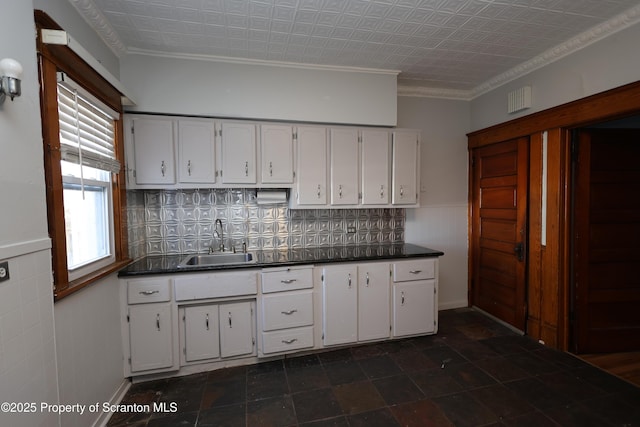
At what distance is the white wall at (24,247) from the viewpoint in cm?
110

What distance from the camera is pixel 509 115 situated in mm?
3055

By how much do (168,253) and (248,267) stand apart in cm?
98

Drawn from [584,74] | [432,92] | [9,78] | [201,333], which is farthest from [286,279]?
[584,74]

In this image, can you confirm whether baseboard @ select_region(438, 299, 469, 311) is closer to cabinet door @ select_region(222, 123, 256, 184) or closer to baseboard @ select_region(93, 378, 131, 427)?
cabinet door @ select_region(222, 123, 256, 184)

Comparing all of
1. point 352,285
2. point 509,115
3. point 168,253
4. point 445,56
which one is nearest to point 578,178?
point 509,115

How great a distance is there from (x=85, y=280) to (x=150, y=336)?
802 mm

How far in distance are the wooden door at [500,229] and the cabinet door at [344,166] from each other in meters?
1.68

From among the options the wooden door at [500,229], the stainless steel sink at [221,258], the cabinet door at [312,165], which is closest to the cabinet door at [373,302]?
the cabinet door at [312,165]

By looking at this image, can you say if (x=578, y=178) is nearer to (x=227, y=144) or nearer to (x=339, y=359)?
(x=339, y=359)

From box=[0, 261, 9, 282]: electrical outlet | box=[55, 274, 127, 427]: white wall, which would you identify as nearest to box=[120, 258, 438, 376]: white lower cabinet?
box=[55, 274, 127, 427]: white wall

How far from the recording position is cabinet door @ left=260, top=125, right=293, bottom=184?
2670 mm

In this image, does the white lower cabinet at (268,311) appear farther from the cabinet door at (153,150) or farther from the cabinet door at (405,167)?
the cabinet door at (153,150)

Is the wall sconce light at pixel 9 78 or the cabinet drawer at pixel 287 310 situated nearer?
the wall sconce light at pixel 9 78

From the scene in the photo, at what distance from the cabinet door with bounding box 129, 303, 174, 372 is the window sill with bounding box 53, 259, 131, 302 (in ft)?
1.21
